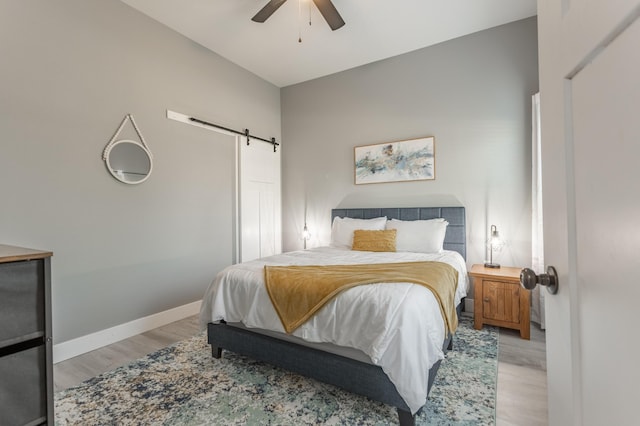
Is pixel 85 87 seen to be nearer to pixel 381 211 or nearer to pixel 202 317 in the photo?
pixel 202 317

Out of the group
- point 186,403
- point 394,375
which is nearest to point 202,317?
point 186,403

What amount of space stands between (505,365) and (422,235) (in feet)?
4.57

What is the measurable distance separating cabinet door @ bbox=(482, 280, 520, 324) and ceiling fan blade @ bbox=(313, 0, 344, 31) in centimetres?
284

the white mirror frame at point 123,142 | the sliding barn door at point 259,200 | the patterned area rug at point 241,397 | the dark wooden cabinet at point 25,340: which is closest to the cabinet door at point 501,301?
the patterned area rug at point 241,397

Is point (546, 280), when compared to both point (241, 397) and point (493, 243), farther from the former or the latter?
point (493, 243)

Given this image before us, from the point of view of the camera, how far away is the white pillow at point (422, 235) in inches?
126

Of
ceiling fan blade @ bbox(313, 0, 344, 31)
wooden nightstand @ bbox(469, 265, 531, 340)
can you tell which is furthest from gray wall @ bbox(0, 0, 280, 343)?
wooden nightstand @ bbox(469, 265, 531, 340)

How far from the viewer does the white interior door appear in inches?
17.4

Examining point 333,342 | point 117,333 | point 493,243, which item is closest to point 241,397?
point 333,342

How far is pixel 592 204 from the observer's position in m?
0.54

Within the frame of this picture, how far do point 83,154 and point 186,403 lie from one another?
226 cm

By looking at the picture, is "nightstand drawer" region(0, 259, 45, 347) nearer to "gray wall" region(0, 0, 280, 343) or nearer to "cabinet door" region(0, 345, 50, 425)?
"cabinet door" region(0, 345, 50, 425)

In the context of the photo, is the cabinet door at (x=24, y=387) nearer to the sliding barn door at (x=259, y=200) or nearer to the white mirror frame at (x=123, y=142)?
the white mirror frame at (x=123, y=142)

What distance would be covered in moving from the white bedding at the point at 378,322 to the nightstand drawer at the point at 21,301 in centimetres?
106
